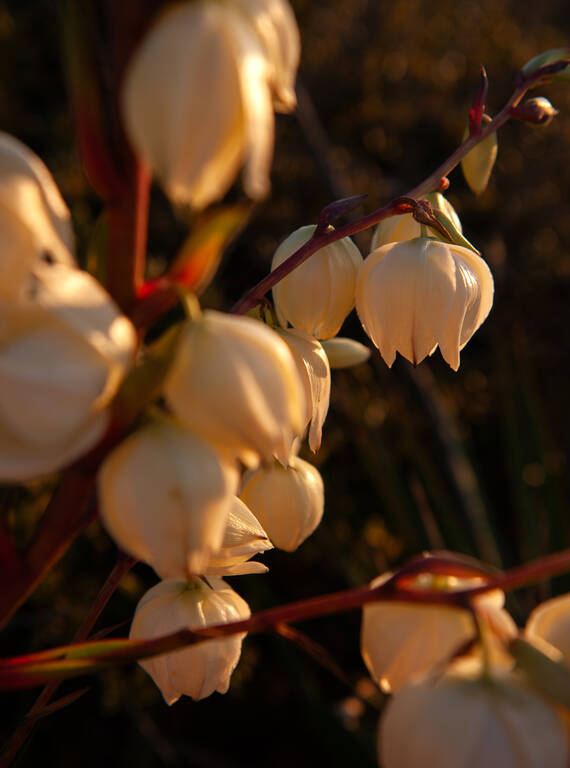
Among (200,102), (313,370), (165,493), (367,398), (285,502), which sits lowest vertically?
(367,398)

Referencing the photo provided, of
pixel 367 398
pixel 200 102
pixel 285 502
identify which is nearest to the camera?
pixel 200 102

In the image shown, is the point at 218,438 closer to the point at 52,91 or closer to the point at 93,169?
the point at 93,169

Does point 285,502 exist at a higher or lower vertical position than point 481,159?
lower

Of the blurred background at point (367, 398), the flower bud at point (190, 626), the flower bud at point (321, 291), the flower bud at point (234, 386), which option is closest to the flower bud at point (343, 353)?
the flower bud at point (321, 291)

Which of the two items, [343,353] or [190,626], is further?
[343,353]

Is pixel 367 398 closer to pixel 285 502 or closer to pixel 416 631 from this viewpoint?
pixel 285 502

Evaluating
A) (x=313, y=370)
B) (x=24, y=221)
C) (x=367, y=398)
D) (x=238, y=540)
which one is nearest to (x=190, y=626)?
(x=238, y=540)

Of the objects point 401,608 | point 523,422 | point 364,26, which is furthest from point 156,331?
point 364,26
